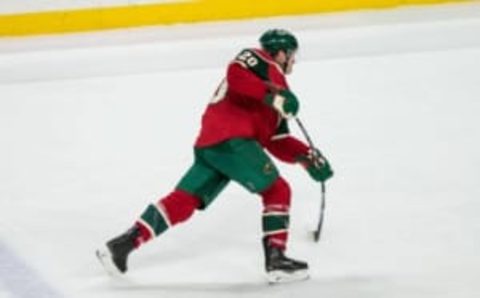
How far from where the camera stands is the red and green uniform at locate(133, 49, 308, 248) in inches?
121

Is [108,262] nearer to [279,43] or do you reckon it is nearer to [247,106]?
[247,106]

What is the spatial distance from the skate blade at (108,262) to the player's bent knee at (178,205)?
196mm

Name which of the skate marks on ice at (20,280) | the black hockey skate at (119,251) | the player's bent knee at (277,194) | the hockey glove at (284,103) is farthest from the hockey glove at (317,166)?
the skate marks on ice at (20,280)

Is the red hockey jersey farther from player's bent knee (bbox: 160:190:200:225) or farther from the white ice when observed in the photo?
the white ice

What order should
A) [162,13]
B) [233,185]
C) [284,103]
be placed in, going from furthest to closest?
[162,13] → [233,185] → [284,103]

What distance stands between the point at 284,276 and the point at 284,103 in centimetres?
47

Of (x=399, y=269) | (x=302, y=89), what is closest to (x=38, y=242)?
(x=399, y=269)

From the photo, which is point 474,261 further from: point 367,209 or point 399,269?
point 367,209

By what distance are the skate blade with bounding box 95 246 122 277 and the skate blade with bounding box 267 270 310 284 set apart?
426 mm

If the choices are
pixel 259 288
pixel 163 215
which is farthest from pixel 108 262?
pixel 259 288

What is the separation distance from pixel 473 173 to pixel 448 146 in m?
0.35

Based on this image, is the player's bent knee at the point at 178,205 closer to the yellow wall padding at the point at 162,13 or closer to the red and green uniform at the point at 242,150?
the red and green uniform at the point at 242,150

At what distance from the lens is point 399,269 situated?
324 cm

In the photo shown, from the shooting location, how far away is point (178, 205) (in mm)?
3168
